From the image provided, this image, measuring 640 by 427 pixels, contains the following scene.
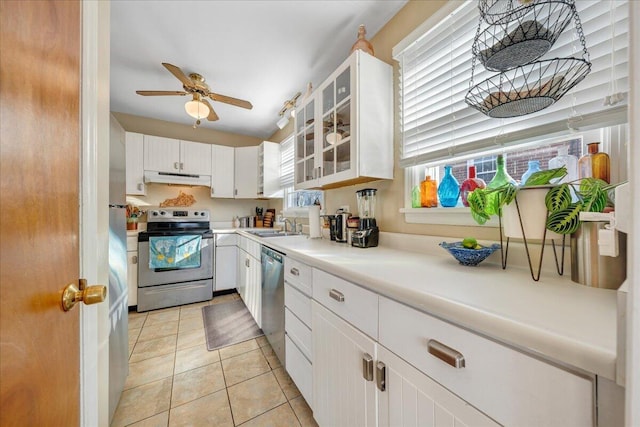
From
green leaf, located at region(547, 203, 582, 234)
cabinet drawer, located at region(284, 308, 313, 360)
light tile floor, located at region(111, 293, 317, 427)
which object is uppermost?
green leaf, located at region(547, 203, 582, 234)

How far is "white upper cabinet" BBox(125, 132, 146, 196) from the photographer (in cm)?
296

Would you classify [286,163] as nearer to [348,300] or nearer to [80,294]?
[348,300]

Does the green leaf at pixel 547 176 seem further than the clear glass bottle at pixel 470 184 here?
No

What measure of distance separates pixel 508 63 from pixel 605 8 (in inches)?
11.3

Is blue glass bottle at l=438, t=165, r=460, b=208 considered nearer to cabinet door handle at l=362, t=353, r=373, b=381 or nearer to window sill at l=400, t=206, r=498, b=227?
window sill at l=400, t=206, r=498, b=227

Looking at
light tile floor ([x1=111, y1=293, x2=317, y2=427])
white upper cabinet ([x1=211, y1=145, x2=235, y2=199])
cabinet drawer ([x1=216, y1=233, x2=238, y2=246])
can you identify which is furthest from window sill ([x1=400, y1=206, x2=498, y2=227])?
white upper cabinet ([x1=211, y1=145, x2=235, y2=199])

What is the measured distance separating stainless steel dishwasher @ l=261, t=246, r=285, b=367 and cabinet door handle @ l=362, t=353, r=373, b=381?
0.86 meters

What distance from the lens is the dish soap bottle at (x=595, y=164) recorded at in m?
0.74

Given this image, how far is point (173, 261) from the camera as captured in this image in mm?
2773

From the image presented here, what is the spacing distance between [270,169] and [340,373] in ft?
9.60

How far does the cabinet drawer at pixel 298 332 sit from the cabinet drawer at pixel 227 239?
6.56ft

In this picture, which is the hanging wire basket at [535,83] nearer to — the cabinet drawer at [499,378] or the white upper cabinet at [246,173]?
the cabinet drawer at [499,378]

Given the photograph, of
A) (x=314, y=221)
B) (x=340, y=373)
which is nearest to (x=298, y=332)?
(x=340, y=373)

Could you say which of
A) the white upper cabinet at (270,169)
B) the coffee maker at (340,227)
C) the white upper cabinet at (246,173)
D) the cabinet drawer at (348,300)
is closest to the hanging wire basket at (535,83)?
the cabinet drawer at (348,300)
